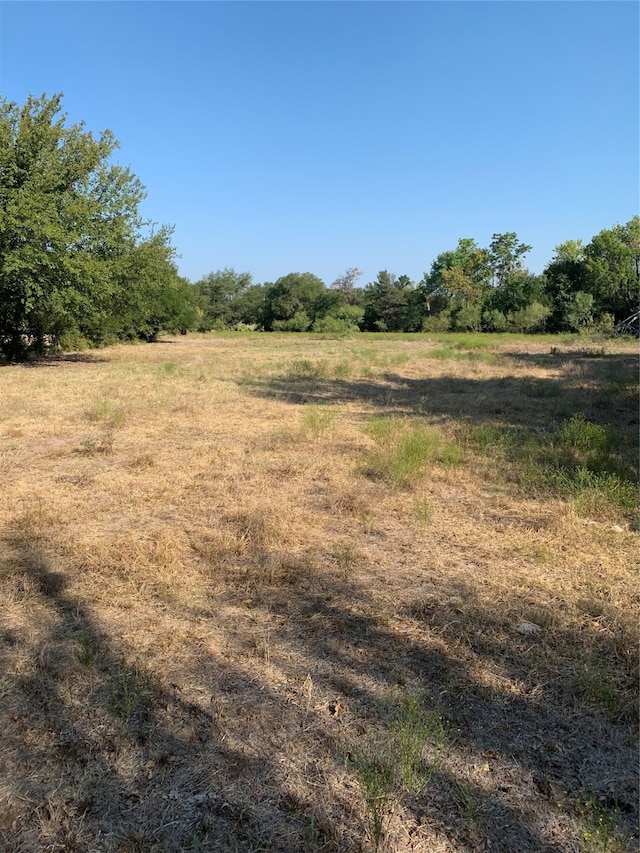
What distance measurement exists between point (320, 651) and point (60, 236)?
1789 centimetres

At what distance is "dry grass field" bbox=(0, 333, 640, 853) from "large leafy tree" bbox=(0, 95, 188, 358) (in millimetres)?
12562

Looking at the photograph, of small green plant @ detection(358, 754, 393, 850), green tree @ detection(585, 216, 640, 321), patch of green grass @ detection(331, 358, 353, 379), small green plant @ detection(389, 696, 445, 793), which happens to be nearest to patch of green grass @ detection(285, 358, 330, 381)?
patch of green grass @ detection(331, 358, 353, 379)

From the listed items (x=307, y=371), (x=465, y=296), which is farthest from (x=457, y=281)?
(x=307, y=371)

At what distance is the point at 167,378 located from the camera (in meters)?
16.9

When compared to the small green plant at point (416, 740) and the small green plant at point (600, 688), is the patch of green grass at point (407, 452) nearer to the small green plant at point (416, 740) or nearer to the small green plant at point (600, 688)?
the small green plant at point (600, 688)

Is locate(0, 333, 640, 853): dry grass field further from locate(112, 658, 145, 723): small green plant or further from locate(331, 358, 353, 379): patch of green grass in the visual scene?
locate(331, 358, 353, 379): patch of green grass

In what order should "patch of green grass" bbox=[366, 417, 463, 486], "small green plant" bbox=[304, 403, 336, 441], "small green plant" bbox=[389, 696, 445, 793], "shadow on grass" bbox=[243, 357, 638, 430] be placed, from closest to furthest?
1. "small green plant" bbox=[389, 696, 445, 793]
2. "patch of green grass" bbox=[366, 417, 463, 486]
3. "small green plant" bbox=[304, 403, 336, 441]
4. "shadow on grass" bbox=[243, 357, 638, 430]

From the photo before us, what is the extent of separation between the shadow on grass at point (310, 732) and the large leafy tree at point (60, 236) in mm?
16932

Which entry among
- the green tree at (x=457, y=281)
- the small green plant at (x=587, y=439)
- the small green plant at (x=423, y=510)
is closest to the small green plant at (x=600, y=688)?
the small green plant at (x=423, y=510)

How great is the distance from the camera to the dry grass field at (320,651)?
2.01 metres

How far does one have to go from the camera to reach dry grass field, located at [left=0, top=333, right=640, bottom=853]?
2.01 m

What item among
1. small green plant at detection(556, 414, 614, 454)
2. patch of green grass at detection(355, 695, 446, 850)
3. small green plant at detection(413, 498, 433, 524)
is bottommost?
patch of green grass at detection(355, 695, 446, 850)

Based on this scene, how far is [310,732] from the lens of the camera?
7.91 ft

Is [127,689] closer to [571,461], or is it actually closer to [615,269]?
[571,461]
